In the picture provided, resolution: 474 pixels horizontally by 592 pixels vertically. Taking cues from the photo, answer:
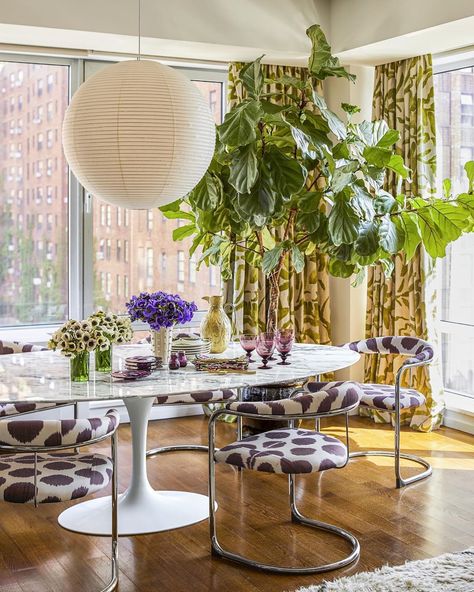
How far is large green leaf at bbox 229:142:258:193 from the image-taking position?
13.3 ft

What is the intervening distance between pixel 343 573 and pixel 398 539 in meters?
0.46

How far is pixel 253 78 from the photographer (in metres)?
4.27

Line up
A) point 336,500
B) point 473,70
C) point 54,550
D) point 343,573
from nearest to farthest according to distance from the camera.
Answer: point 343,573
point 54,550
point 336,500
point 473,70

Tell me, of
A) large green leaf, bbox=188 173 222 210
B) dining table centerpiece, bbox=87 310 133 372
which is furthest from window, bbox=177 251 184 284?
dining table centerpiece, bbox=87 310 133 372

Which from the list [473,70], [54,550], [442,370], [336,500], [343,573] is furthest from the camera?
[442,370]

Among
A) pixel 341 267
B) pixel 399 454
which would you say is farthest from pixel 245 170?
pixel 399 454

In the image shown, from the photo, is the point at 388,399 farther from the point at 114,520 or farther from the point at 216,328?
the point at 114,520

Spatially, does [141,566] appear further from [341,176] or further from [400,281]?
[400,281]

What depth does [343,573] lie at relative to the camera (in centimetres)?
336

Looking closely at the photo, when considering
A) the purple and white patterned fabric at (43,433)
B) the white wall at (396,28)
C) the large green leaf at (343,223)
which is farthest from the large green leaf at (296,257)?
the purple and white patterned fabric at (43,433)

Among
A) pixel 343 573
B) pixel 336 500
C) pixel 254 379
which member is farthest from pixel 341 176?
pixel 343 573

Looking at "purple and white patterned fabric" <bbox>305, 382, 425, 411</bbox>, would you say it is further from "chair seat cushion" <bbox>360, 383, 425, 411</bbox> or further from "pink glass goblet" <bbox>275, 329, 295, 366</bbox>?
"pink glass goblet" <bbox>275, 329, 295, 366</bbox>

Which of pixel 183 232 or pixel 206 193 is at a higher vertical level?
pixel 206 193

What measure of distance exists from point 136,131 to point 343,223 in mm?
1426
